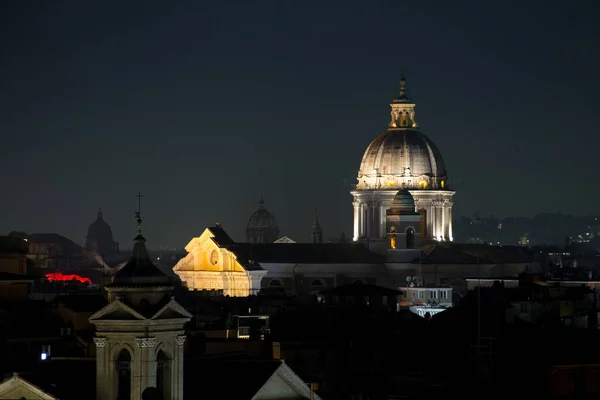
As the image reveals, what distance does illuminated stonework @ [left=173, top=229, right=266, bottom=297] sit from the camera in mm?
155913

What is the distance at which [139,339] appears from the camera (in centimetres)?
4062

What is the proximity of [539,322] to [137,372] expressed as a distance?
39.2m

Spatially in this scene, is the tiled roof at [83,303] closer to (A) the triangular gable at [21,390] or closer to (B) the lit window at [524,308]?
(B) the lit window at [524,308]

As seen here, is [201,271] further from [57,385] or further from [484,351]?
[57,385]

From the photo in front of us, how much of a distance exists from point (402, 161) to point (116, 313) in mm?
134631

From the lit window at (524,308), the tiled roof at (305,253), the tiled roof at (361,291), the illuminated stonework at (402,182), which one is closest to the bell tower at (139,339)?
the lit window at (524,308)

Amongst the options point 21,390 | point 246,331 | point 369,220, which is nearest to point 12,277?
point 246,331

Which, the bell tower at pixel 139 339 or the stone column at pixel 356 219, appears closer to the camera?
the bell tower at pixel 139 339

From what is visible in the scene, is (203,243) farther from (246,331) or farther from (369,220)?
(246,331)

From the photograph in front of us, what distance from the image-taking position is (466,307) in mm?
84812

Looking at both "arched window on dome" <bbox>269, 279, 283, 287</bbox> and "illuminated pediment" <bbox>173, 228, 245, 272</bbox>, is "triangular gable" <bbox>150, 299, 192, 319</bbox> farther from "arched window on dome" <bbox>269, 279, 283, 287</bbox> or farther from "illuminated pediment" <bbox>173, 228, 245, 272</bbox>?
"arched window on dome" <bbox>269, 279, 283, 287</bbox>

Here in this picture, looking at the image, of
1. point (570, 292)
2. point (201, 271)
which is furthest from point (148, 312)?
point (201, 271)

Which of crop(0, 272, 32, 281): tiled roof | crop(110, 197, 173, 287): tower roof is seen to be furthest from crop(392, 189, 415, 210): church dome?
crop(110, 197, 173, 287): tower roof

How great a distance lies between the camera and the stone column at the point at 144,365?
4044cm
